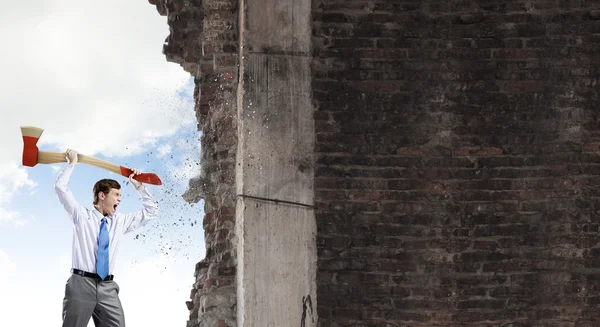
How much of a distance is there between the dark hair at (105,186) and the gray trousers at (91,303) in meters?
0.56

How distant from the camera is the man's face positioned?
581 cm

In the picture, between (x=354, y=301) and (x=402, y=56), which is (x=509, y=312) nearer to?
(x=354, y=301)

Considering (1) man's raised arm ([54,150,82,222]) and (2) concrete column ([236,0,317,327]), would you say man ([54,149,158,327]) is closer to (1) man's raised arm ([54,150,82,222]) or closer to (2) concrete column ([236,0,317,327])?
(1) man's raised arm ([54,150,82,222])

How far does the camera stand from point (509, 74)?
6816 mm

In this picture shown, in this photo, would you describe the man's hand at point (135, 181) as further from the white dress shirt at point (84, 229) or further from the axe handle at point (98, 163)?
the white dress shirt at point (84, 229)

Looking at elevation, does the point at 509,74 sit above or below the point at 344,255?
above

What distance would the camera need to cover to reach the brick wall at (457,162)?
21.5 ft

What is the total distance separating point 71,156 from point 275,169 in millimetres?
1516

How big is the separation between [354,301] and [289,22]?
210 cm

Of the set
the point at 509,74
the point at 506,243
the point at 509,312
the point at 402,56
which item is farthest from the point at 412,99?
the point at 509,312

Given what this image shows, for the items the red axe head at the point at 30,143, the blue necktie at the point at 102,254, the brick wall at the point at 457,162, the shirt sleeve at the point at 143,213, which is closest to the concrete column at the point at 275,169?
the brick wall at the point at 457,162

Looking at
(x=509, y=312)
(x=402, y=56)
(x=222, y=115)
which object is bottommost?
(x=509, y=312)

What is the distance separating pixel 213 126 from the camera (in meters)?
6.81

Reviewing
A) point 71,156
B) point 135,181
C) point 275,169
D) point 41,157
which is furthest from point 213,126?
point 41,157
